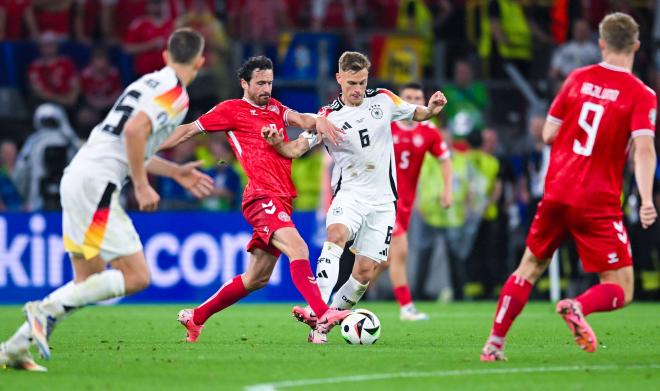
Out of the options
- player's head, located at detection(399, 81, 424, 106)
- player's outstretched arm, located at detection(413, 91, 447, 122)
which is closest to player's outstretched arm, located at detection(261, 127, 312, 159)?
player's outstretched arm, located at detection(413, 91, 447, 122)

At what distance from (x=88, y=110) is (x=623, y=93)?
1235 cm

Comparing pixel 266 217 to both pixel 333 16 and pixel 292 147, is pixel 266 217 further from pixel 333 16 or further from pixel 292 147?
pixel 333 16

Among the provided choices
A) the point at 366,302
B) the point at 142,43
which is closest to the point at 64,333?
the point at 366,302

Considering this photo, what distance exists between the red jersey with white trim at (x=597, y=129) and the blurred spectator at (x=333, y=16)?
41.3ft

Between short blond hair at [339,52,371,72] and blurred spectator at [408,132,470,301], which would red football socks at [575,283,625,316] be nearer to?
short blond hair at [339,52,371,72]

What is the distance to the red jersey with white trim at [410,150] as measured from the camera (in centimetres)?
1421

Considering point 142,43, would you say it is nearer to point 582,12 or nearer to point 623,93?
point 582,12

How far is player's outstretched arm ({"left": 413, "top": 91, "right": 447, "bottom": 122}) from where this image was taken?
407 inches

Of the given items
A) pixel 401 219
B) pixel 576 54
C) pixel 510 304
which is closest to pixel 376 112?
pixel 510 304

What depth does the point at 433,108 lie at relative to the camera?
1055cm

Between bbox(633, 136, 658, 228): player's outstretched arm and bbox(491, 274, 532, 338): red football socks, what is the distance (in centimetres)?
88

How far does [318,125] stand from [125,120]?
2.51m

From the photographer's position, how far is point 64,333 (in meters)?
11.9

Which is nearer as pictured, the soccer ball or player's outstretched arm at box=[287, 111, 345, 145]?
the soccer ball
